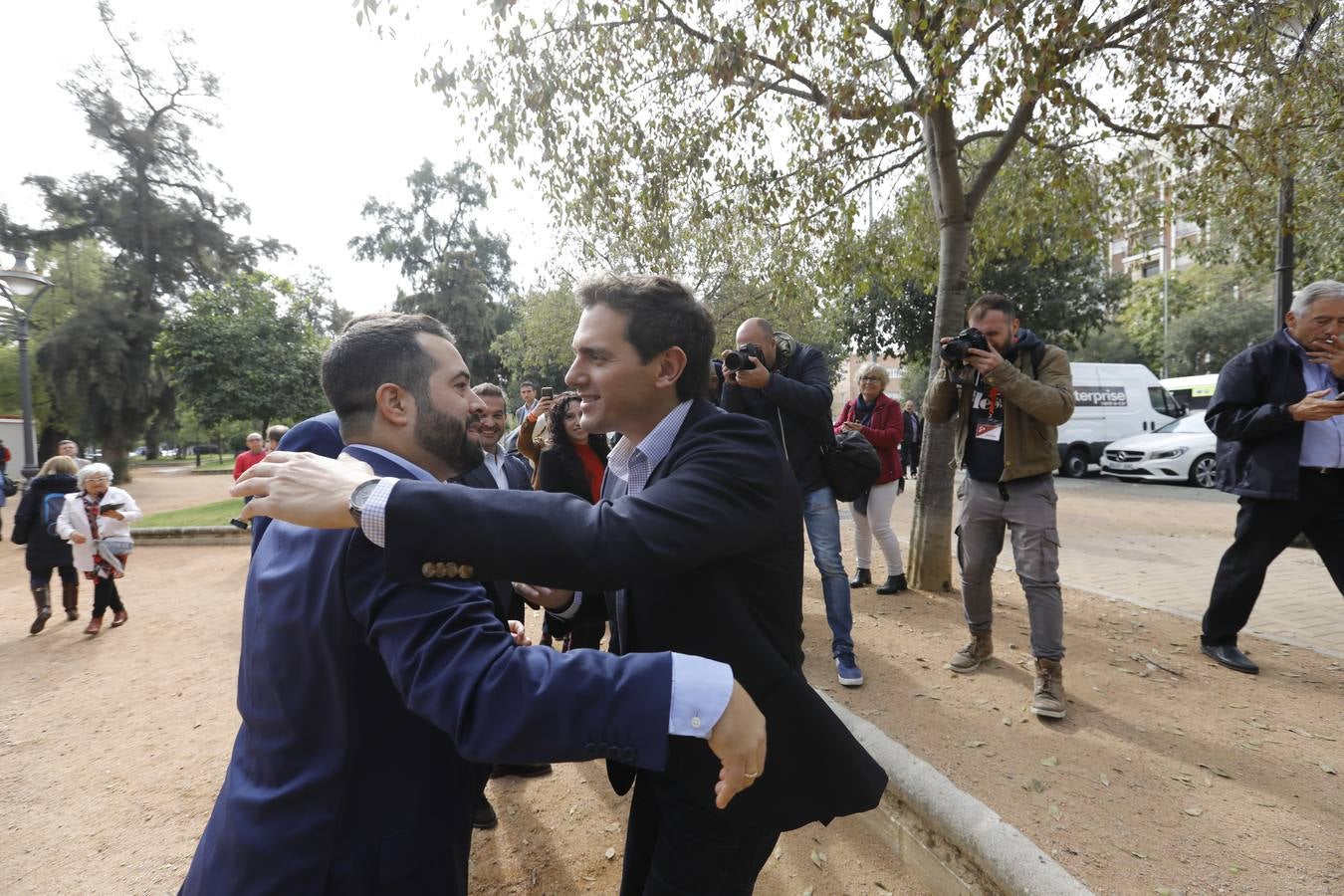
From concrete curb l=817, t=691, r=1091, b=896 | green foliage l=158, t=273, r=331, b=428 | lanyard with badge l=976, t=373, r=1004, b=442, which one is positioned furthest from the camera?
green foliage l=158, t=273, r=331, b=428

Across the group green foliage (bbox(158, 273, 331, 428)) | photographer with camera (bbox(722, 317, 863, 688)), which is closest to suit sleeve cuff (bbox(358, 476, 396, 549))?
photographer with camera (bbox(722, 317, 863, 688))

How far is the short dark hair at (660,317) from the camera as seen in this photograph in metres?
1.57

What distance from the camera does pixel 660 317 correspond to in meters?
1.58

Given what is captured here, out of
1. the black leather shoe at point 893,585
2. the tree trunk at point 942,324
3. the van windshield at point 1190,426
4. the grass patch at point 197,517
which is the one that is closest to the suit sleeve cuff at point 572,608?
the tree trunk at point 942,324

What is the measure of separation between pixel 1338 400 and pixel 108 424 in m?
30.8

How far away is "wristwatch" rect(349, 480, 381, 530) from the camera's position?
1108mm

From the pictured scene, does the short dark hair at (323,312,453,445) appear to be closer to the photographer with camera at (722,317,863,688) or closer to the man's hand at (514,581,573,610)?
the man's hand at (514,581,573,610)

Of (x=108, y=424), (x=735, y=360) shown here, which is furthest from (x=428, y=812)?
(x=108, y=424)

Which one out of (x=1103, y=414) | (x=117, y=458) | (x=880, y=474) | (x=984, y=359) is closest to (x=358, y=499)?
(x=984, y=359)

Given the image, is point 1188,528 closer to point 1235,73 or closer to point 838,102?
point 1235,73

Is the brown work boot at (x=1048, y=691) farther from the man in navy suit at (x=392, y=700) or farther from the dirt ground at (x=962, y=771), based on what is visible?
the man in navy suit at (x=392, y=700)

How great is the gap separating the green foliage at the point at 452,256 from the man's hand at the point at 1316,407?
3795 cm

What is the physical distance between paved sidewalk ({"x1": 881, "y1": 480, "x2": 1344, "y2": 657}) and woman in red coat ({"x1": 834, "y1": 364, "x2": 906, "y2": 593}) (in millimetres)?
1812

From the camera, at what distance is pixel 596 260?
704 inches
